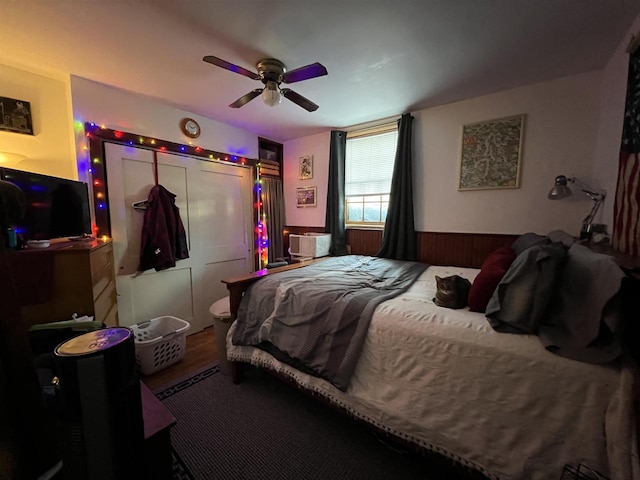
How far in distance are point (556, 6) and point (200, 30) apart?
2.08 m

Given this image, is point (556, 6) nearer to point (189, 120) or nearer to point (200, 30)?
point (200, 30)

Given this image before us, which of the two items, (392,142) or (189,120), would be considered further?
(392,142)

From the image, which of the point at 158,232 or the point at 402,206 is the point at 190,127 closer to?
the point at 158,232

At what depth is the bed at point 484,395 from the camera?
0.91 m

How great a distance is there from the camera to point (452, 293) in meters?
1.49

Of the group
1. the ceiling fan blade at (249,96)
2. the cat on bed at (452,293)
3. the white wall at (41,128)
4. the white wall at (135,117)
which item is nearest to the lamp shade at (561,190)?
the cat on bed at (452,293)

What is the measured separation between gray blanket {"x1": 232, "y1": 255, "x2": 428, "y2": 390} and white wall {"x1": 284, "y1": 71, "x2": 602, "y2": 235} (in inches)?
44.5

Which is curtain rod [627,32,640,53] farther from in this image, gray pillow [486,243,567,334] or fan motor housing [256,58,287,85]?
fan motor housing [256,58,287,85]

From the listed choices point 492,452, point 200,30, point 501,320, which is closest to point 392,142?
point 200,30

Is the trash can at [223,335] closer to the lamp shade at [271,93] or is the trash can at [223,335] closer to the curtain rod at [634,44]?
the lamp shade at [271,93]

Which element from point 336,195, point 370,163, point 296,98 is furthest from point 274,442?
point 370,163

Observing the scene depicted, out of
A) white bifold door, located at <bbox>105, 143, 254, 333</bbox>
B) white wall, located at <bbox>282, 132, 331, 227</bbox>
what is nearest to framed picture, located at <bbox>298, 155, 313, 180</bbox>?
white wall, located at <bbox>282, 132, 331, 227</bbox>

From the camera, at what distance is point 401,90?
7.77 feet

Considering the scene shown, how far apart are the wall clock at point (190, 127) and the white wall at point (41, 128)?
90 cm
